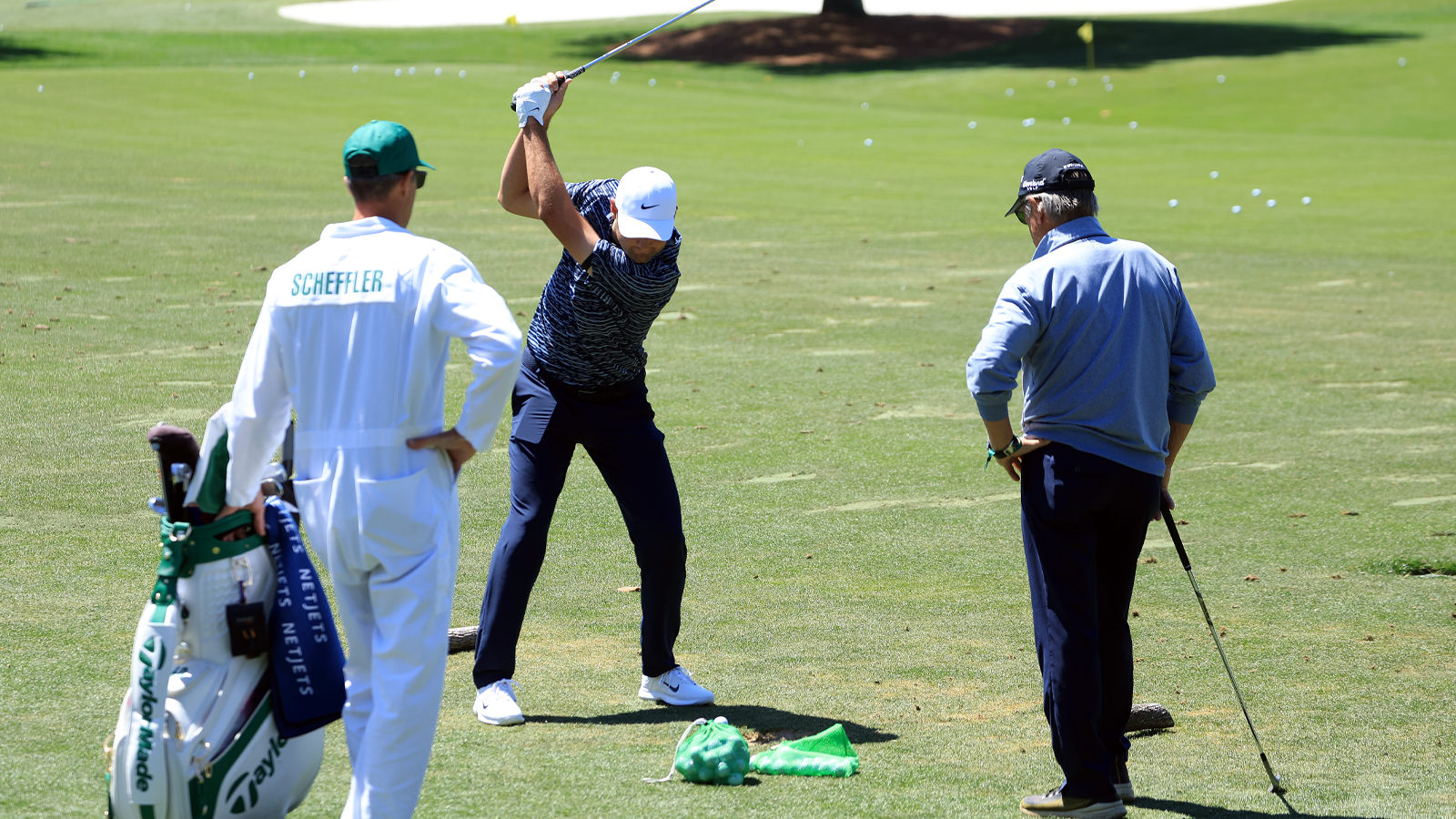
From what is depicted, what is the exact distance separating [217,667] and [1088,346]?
2649 millimetres

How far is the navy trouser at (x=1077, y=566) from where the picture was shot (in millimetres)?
4789

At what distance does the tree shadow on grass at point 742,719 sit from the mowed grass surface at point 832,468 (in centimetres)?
2

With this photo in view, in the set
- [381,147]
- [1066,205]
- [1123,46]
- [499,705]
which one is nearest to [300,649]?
[381,147]

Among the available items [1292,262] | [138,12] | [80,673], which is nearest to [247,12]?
[138,12]

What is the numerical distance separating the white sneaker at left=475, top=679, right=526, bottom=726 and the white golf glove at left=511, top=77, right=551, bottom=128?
2006 mm

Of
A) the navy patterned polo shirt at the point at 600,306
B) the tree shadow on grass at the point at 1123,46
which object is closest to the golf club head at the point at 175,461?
the navy patterned polo shirt at the point at 600,306

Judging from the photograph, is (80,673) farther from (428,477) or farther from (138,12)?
(138,12)

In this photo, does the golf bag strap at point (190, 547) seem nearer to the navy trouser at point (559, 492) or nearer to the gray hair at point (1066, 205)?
the navy trouser at point (559, 492)

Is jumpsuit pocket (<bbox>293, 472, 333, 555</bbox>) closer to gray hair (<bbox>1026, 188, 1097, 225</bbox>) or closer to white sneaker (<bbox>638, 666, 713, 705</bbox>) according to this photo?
white sneaker (<bbox>638, 666, 713, 705</bbox>)

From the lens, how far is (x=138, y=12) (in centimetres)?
5588

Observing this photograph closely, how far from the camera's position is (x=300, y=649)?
402 cm

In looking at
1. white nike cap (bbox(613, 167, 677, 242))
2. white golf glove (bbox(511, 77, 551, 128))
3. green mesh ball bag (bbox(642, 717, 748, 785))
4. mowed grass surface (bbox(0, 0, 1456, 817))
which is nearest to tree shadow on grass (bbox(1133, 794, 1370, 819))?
mowed grass surface (bbox(0, 0, 1456, 817))

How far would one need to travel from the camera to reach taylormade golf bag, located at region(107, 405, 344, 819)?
12.6ft

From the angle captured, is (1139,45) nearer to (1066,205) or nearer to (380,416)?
(1066,205)
